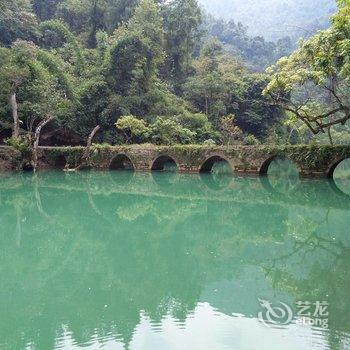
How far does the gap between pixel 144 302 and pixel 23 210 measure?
8.92 meters

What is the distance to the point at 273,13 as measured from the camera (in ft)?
269

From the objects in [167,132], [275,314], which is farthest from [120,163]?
[275,314]

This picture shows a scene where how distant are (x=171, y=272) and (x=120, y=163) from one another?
22.8 meters

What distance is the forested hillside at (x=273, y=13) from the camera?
7344 cm

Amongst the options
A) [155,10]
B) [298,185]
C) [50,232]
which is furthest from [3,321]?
[155,10]

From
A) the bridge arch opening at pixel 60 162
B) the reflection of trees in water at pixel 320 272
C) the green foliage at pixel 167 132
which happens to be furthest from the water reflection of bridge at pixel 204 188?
the green foliage at pixel 167 132

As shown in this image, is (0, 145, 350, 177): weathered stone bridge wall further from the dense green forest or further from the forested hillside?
the forested hillside

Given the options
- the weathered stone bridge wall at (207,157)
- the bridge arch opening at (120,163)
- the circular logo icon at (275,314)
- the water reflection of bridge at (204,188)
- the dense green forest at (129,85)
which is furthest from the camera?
the bridge arch opening at (120,163)

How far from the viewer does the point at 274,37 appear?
249ft

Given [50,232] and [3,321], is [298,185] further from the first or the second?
[3,321]

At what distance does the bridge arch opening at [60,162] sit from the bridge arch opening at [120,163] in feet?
10.2

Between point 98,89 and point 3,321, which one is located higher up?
point 98,89

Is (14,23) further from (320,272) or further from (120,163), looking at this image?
(320,272)

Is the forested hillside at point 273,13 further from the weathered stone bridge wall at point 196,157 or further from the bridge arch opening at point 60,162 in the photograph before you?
the bridge arch opening at point 60,162
